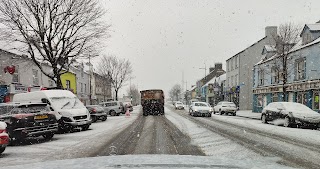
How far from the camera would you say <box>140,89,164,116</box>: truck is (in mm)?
31094

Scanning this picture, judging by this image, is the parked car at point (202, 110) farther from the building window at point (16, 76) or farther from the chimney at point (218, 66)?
the chimney at point (218, 66)

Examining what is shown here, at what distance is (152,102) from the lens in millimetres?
31219

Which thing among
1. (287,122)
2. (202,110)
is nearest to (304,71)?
(202,110)

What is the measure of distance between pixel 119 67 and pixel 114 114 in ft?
86.1

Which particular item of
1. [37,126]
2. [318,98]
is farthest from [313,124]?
[37,126]

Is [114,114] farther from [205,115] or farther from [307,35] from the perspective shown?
[307,35]

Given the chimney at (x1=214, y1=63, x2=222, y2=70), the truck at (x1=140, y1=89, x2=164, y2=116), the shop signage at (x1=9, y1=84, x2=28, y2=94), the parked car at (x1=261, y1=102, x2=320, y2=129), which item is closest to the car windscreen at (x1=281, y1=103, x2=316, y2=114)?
the parked car at (x1=261, y1=102, x2=320, y2=129)

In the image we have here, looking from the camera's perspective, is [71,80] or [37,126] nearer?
[37,126]

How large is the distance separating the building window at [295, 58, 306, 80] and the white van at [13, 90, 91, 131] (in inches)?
761

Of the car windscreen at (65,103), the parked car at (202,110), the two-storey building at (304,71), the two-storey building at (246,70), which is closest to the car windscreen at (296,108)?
the two-storey building at (304,71)

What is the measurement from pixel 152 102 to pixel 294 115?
1787 cm

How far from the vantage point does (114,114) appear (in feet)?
102

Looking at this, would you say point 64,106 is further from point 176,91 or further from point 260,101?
point 176,91

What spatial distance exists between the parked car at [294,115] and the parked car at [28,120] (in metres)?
12.9
